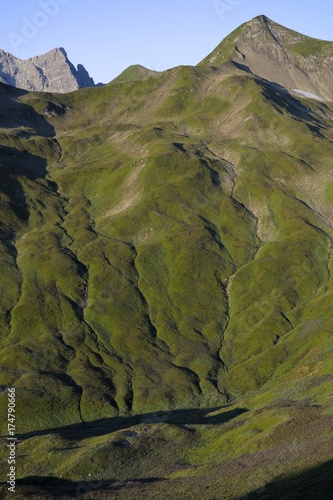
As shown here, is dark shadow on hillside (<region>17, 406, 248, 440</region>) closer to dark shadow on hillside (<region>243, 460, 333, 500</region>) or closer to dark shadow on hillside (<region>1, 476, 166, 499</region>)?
dark shadow on hillside (<region>1, 476, 166, 499</region>)

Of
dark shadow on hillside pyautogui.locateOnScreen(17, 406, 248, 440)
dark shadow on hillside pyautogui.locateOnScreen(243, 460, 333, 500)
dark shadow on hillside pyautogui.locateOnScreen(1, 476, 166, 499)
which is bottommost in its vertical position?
dark shadow on hillside pyautogui.locateOnScreen(243, 460, 333, 500)

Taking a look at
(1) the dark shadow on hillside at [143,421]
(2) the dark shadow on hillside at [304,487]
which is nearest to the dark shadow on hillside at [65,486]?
(2) the dark shadow on hillside at [304,487]

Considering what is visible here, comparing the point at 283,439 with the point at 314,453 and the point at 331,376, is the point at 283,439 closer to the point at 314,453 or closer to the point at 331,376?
the point at 314,453

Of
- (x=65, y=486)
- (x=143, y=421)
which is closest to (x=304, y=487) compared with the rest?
(x=65, y=486)

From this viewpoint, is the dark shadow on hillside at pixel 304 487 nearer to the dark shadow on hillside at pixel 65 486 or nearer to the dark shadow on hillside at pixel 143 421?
the dark shadow on hillside at pixel 65 486

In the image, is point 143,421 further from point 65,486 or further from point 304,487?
point 304,487

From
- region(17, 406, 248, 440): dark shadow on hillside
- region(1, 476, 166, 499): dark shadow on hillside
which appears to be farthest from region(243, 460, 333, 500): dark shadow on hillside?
region(17, 406, 248, 440): dark shadow on hillside
